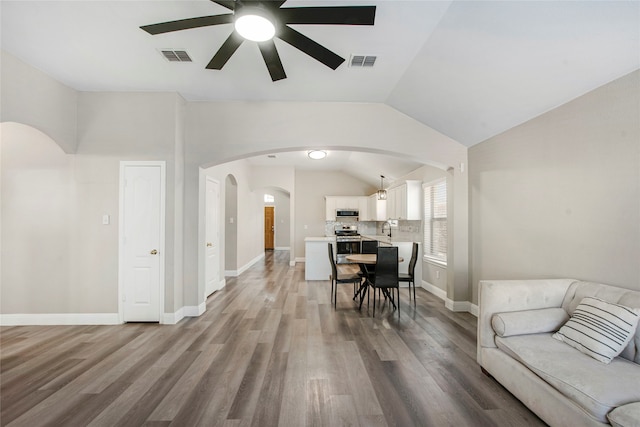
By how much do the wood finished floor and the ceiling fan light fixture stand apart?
2.75 meters

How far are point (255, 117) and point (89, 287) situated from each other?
133 inches

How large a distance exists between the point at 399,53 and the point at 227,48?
1.83 m

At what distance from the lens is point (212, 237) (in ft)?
17.7

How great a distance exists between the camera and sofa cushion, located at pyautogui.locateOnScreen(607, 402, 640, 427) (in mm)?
1385

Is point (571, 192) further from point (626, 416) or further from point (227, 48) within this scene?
A: point (227, 48)

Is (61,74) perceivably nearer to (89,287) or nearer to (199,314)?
→ (89,287)

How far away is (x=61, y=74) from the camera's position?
3.46m

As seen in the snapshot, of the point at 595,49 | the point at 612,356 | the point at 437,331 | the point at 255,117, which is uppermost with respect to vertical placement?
the point at 255,117

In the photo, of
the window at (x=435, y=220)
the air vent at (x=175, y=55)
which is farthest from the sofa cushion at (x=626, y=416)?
the air vent at (x=175, y=55)

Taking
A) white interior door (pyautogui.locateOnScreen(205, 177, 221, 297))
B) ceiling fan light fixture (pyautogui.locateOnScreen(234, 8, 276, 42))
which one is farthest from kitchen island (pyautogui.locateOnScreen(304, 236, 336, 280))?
ceiling fan light fixture (pyautogui.locateOnScreen(234, 8, 276, 42))

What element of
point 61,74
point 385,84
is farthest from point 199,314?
point 385,84

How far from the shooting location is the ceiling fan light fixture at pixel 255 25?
178 centimetres

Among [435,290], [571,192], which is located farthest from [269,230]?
[571,192]

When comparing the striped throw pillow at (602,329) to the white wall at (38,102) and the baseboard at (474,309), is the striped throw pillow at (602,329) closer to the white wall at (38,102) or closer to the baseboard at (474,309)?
the baseboard at (474,309)
